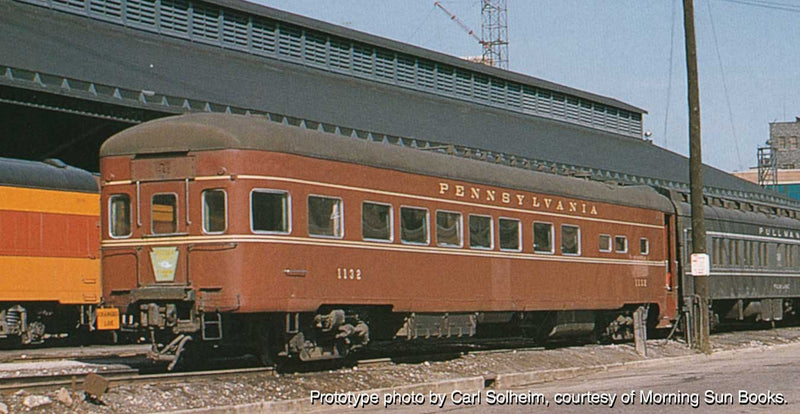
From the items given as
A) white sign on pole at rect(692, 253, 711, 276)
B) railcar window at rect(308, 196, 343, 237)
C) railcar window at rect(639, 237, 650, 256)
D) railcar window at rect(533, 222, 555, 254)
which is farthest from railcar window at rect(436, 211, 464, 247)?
white sign on pole at rect(692, 253, 711, 276)

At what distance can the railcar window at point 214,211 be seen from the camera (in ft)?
49.4

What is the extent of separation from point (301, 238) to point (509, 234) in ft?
19.3

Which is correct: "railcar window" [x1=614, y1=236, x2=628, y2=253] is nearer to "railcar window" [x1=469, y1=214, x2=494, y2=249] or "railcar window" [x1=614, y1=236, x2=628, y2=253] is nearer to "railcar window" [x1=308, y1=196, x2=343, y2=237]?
"railcar window" [x1=469, y1=214, x2=494, y2=249]

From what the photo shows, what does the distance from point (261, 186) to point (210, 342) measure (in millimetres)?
2402

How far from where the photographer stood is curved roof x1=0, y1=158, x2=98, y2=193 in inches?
871

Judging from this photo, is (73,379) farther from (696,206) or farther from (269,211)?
(696,206)

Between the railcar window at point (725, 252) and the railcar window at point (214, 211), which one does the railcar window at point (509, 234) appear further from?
the railcar window at point (725, 252)

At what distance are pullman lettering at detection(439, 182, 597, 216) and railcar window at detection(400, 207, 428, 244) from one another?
68cm

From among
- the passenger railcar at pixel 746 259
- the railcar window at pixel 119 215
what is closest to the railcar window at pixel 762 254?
the passenger railcar at pixel 746 259

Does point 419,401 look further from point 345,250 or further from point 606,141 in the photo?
point 606,141

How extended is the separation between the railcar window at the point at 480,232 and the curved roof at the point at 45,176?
8553 mm

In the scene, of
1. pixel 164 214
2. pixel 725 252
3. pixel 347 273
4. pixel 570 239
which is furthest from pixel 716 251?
pixel 164 214

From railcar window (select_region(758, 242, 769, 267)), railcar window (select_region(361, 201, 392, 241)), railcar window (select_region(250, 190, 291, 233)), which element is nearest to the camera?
railcar window (select_region(250, 190, 291, 233))

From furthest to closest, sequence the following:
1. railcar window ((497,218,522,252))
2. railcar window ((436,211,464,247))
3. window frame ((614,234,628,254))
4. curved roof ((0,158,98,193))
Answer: window frame ((614,234,628,254)) < curved roof ((0,158,98,193)) < railcar window ((497,218,522,252)) < railcar window ((436,211,464,247))
